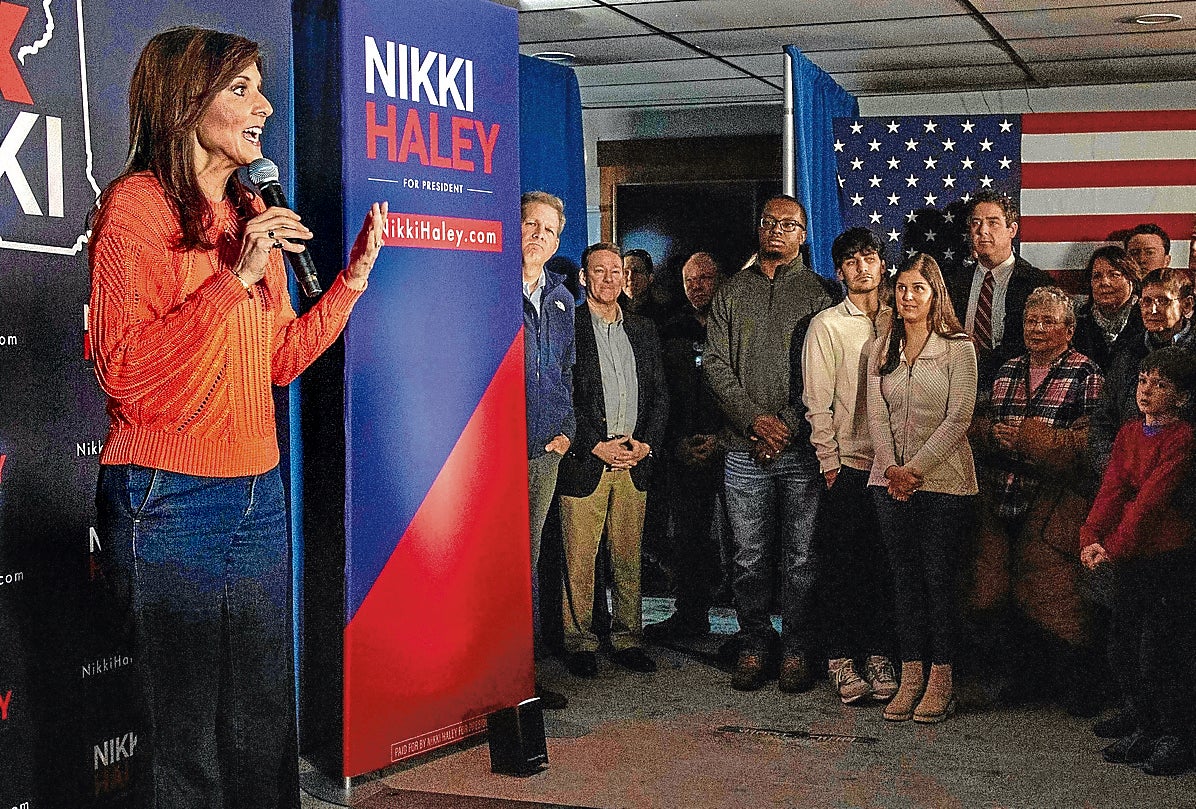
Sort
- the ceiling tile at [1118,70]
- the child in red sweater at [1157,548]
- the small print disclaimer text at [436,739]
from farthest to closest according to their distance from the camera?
the ceiling tile at [1118,70]
the child in red sweater at [1157,548]
the small print disclaimer text at [436,739]

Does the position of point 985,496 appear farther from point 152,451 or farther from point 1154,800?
point 152,451

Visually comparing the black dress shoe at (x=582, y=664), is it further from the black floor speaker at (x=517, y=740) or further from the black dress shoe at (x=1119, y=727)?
the black dress shoe at (x=1119, y=727)

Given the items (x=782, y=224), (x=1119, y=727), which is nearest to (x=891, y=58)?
(x=782, y=224)

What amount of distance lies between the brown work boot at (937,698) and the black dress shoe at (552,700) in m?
1.11

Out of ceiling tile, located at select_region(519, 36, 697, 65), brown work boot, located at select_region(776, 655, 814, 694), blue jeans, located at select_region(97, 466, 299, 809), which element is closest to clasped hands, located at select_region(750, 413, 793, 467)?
brown work boot, located at select_region(776, 655, 814, 694)

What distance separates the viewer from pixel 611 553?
4.89 metres

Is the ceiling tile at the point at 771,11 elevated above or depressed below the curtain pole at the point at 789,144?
above

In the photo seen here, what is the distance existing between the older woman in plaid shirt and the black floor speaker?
1541 mm

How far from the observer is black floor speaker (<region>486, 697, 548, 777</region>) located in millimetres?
3604

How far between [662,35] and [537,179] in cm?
81

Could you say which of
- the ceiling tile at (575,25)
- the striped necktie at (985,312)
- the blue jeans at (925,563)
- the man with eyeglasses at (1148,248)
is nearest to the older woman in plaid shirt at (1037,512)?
the blue jeans at (925,563)

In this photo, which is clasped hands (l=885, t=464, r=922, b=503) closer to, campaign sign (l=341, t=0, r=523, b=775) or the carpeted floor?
the carpeted floor

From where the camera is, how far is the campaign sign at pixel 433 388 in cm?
341

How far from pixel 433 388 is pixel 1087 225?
3.66 meters
